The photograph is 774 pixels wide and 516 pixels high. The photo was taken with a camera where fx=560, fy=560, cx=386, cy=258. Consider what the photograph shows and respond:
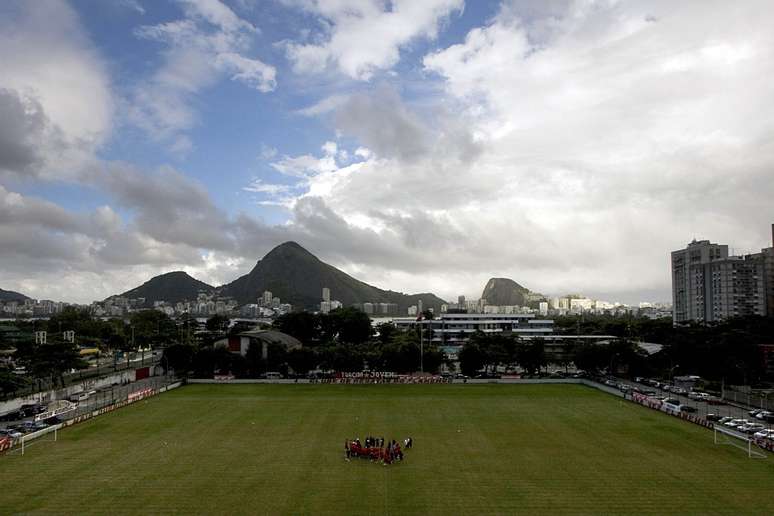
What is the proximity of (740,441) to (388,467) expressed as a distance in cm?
2296

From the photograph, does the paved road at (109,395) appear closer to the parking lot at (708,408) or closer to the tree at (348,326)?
the tree at (348,326)

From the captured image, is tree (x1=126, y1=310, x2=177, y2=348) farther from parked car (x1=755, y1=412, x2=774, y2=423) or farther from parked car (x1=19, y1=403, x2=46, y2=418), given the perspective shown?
parked car (x1=755, y1=412, x2=774, y2=423)

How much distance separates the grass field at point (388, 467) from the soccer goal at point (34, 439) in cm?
76

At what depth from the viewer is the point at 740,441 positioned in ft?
116

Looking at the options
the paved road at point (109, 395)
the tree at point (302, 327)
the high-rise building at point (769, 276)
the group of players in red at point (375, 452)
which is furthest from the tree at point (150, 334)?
the high-rise building at point (769, 276)

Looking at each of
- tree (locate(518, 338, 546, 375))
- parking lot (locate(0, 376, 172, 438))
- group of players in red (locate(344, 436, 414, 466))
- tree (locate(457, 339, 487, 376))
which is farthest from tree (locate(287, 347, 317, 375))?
group of players in red (locate(344, 436, 414, 466))

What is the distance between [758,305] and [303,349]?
105987 millimetres

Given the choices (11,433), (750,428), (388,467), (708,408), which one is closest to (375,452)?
(388,467)

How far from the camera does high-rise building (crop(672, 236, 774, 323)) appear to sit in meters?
124

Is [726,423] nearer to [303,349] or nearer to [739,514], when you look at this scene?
[739,514]

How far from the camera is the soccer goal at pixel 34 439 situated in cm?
3298

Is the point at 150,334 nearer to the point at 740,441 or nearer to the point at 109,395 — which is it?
the point at 109,395

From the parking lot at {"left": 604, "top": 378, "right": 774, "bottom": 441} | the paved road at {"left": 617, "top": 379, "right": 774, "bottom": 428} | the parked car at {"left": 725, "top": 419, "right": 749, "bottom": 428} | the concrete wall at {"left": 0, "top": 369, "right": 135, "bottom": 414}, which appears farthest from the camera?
the concrete wall at {"left": 0, "top": 369, "right": 135, "bottom": 414}

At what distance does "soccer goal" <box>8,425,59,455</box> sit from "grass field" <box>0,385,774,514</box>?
76cm
